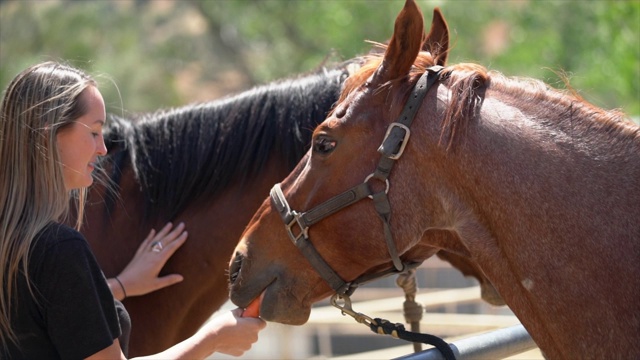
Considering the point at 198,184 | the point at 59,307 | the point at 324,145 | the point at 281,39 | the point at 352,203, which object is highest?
the point at 281,39

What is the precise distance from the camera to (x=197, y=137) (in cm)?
364

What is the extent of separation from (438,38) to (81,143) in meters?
1.18

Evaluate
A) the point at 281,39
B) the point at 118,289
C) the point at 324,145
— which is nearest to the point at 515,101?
the point at 324,145

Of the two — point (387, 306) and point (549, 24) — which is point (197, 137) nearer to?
point (387, 306)

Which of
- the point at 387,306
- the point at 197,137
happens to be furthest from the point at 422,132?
the point at 387,306

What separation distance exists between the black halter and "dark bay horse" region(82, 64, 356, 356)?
34.5 inches

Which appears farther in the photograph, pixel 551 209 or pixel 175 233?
pixel 175 233

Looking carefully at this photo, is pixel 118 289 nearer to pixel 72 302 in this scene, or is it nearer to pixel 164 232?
pixel 164 232

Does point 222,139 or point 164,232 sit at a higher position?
point 222,139

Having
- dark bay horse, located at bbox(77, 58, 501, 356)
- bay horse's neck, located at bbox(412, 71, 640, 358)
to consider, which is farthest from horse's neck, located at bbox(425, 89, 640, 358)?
dark bay horse, located at bbox(77, 58, 501, 356)

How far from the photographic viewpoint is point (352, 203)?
2.47m

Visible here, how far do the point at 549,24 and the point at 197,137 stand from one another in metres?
14.6

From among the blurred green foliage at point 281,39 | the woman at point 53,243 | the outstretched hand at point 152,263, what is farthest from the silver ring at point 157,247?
the blurred green foliage at point 281,39

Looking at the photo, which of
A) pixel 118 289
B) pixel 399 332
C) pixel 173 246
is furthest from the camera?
pixel 173 246
